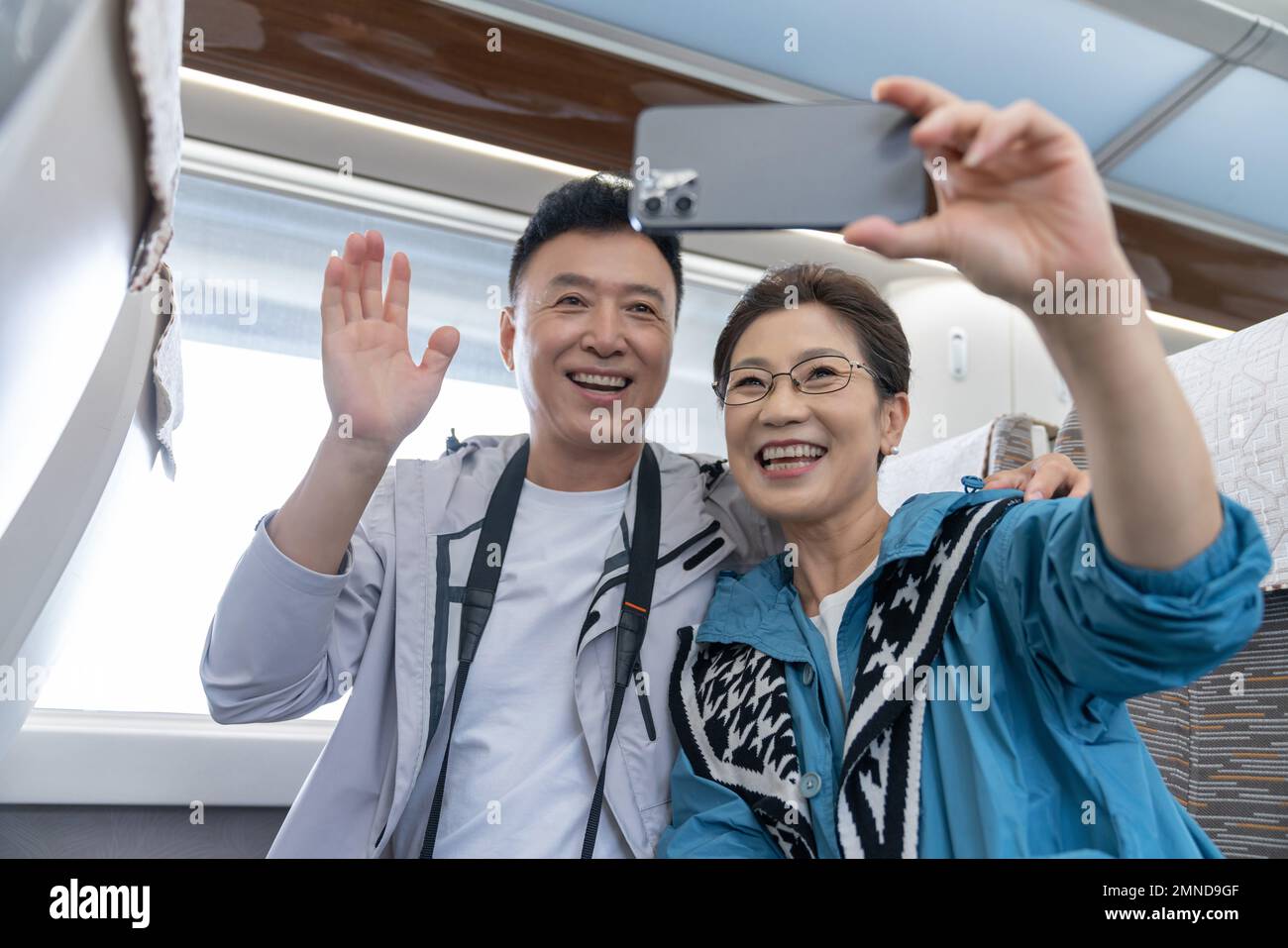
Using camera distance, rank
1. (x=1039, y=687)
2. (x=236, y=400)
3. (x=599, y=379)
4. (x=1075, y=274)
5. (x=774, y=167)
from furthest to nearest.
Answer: (x=236, y=400)
(x=599, y=379)
(x=1039, y=687)
(x=774, y=167)
(x=1075, y=274)

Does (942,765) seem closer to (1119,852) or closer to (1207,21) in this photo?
(1119,852)

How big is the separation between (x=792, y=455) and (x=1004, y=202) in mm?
485

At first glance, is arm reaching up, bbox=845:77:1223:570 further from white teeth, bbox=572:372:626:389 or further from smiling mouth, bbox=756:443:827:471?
white teeth, bbox=572:372:626:389

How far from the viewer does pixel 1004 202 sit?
1.98 ft

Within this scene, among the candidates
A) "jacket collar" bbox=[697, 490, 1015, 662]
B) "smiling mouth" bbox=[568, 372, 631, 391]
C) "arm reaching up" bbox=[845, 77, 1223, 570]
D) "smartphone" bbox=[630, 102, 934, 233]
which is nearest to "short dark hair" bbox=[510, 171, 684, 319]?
"smiling mouth" bbox=[568, 372, 631, 391]

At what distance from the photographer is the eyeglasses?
1.07 meters

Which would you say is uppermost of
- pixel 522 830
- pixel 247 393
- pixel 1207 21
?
pixel 1207 21

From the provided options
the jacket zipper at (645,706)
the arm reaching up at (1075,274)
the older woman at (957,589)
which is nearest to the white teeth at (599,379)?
the older woman at (957,589)

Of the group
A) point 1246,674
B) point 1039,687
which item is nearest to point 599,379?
point 1039,687

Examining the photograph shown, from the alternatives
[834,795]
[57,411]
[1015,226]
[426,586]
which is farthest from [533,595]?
[1015,226]

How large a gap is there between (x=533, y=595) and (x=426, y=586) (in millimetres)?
137

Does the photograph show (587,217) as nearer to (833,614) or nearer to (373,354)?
(373,354)

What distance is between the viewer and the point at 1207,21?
1762 mm

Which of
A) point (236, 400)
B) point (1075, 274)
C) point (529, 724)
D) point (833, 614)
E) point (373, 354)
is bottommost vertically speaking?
point (529, 724)
